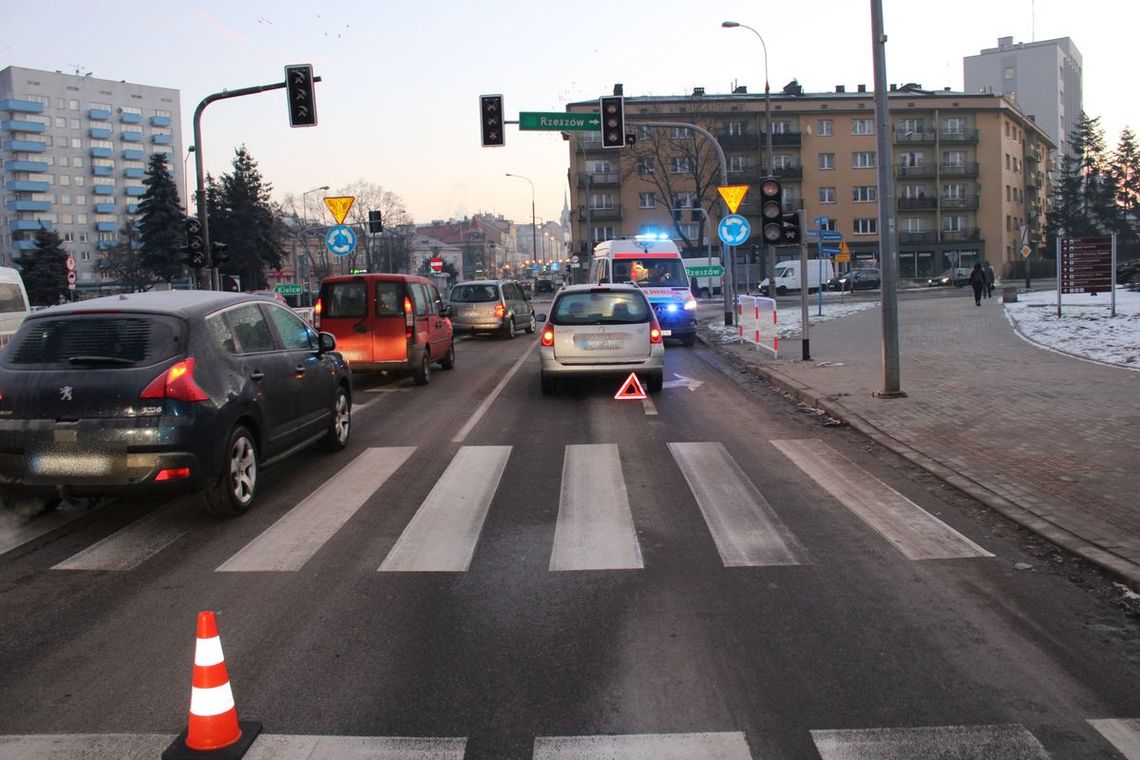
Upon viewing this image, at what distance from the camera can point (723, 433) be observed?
1024 centimetres

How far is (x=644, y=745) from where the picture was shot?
3.41 metres

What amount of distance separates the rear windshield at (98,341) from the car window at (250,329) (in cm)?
76

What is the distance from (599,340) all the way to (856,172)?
6758 centimetres

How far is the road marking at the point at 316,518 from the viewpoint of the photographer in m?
5.75

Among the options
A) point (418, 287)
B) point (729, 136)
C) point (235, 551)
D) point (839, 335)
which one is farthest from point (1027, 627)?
point (729, 136)

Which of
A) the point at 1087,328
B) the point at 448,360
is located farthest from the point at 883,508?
the point at 1087,328

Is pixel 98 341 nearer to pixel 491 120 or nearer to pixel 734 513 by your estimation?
pixel 734 513

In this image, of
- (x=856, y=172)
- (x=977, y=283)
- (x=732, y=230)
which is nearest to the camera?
(x=732, y=230)

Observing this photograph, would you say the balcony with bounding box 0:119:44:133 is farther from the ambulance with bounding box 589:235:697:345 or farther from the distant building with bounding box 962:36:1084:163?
the distant building with bounding box 962:36:1084:163

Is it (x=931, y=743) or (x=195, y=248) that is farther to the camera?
(x=195, y=248)

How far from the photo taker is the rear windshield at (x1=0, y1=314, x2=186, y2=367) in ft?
20.7

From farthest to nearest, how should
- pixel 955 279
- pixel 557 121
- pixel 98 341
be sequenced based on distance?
pixel 955 279
pixel 557 121
pixel 98 341

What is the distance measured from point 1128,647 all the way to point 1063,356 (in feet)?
41.7

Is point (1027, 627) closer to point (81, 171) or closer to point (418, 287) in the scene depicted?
point (418, 287)
